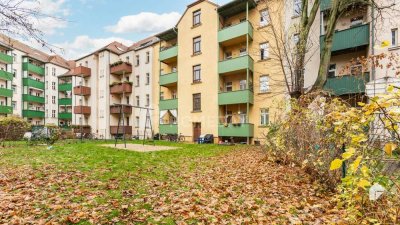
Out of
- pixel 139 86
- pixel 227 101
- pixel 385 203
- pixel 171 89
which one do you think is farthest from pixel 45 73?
pixel 385 203

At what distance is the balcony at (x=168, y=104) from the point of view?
2705 centimetres

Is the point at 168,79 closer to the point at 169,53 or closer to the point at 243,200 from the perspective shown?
the point at 169,53

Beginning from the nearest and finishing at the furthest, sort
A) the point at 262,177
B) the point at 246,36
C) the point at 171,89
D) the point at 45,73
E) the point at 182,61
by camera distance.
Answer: the point at 262,177, the point at 246,36, the point at 182,61, the point at 171,89, the point at 45,73

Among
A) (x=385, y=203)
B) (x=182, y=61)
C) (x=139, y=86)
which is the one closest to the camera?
(x=385, y=203)

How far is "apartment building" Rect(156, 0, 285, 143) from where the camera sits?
21.2 m

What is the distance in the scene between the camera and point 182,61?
26.6 metres

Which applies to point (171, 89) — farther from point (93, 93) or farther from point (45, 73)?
point (45, 73)

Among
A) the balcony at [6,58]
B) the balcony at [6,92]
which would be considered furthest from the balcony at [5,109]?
the balcony at [6,58]

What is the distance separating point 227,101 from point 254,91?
2.70m

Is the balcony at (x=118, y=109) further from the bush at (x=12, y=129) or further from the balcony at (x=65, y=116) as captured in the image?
the balcony at (x=65, y=116)

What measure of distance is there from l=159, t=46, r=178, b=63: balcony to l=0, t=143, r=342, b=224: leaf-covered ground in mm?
20906

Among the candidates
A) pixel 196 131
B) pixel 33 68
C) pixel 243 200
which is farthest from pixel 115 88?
pixel 243 200

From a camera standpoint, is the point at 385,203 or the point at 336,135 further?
the point at 336,135

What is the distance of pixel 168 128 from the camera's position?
88.9 feet
